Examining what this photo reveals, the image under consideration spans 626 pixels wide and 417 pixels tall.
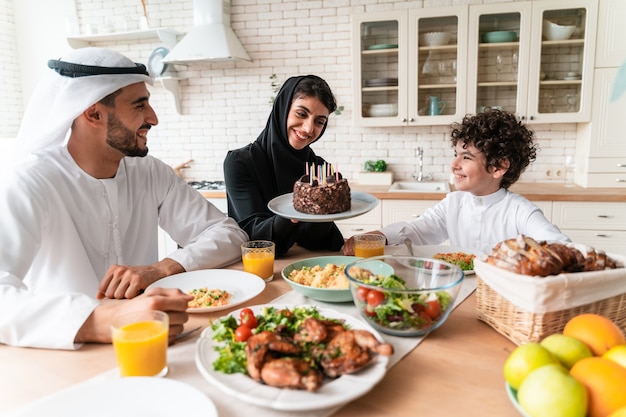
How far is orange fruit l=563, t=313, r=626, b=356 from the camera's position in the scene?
34.9 inches

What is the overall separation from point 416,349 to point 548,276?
34cm

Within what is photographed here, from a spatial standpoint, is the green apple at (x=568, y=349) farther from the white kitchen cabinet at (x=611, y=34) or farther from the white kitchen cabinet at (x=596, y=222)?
the white kitchen cabinet at (x=611, y=34)

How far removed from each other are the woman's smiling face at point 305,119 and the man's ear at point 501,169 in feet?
2.81

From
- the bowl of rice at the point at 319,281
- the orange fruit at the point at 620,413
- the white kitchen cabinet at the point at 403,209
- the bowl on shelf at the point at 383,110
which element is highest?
the bowl on shelf at the point at 383,110

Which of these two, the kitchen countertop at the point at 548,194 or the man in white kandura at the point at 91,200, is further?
the kitchen countertop at the point at 548,194

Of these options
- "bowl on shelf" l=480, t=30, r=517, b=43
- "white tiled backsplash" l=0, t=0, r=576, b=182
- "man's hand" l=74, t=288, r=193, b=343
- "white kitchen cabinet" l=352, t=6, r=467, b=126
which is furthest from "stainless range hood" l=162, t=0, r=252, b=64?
"man's hand" l=74, t=288, r=193, b=343

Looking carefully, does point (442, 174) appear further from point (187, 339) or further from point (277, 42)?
point (187, 339)

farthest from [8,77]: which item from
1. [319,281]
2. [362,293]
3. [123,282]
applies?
[362,293]

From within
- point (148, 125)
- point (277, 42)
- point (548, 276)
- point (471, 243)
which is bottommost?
point (471, 243)

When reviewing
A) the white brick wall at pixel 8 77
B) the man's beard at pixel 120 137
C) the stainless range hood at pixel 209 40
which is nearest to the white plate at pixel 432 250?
the man's beard at pixel 120 137

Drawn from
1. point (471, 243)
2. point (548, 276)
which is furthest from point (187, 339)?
point (471, 243)

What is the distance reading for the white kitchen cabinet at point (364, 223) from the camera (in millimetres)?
3734

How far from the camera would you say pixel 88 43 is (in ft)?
14.9

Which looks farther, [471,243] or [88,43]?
[88,43]
